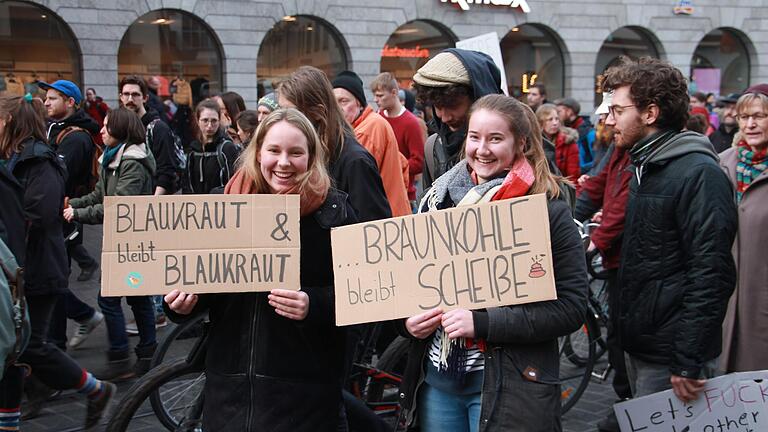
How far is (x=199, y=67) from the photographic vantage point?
19.8 meters

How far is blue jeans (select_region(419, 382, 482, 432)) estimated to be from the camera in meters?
2.72

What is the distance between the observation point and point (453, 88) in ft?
12.2

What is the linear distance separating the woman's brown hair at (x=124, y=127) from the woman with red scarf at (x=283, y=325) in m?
3.75

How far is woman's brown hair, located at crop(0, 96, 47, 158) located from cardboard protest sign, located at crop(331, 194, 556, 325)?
299 cm

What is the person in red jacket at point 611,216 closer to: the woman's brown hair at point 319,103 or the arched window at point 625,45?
the woman's brown hair at point 319,103

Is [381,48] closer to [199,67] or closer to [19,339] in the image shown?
[199,67]

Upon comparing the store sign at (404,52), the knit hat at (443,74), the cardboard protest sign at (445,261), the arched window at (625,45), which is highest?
the arched window at (625,45)

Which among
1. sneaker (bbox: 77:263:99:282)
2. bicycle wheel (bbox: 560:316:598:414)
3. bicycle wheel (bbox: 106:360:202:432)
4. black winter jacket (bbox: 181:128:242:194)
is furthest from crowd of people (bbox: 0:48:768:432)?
sneaker (bbox: 77:263:99:282)

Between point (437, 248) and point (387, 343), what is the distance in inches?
96.0

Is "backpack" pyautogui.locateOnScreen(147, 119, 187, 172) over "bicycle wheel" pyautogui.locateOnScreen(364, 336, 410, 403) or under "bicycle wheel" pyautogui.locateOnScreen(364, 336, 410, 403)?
over

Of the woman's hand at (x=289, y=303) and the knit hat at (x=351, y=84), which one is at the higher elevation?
the knit hat at (x=351, y=84)

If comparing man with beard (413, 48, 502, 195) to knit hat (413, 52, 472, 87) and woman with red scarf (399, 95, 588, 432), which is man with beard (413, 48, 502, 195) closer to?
knit hat (413, 52, 472, 87)

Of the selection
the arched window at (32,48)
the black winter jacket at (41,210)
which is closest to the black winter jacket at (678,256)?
the black winter jacket at (41,210)

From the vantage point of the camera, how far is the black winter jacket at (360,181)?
390 centimetres
